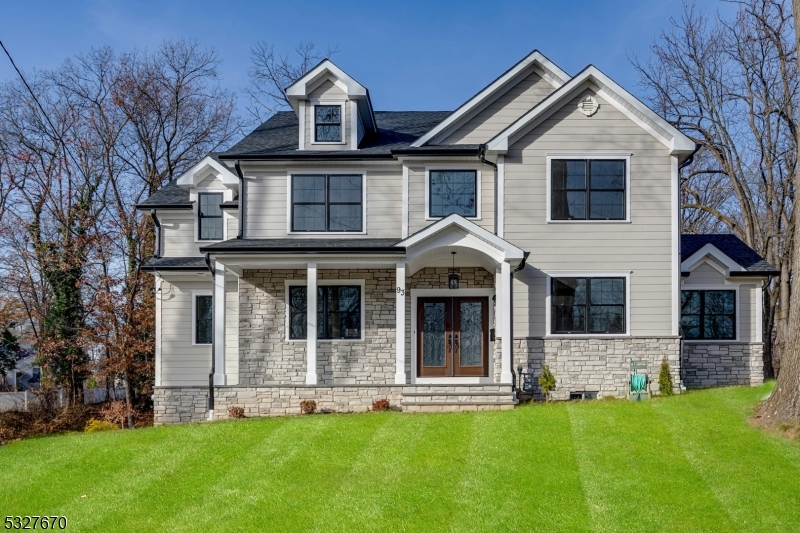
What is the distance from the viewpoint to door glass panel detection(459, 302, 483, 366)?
15.8 meters

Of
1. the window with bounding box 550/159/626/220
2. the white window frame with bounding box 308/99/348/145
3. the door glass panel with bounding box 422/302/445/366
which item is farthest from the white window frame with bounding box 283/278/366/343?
the window with bounding box 550/159/626/220

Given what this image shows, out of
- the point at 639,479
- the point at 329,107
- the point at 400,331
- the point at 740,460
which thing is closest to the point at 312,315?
the point at 400,331

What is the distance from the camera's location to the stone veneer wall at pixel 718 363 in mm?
15852

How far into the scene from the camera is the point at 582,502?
7.79 metres

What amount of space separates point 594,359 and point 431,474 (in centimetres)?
675

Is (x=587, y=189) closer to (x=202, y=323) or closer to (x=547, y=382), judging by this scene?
(x=547, y=382)

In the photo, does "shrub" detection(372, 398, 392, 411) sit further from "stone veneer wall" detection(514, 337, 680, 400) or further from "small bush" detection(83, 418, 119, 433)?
"small bush" detection(83, 418, 119, 433)

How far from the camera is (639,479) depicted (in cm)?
848

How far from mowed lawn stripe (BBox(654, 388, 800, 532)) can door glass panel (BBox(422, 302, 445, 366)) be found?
194 inches

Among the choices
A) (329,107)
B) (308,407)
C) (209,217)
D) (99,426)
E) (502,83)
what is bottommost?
(99,426)

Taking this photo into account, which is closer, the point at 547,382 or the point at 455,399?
the point at 455,399

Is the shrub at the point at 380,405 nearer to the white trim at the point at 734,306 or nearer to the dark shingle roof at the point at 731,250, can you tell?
the white trim at the point at 734,306

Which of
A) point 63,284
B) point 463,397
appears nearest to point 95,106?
point 63,284

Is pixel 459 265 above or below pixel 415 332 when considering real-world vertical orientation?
above
